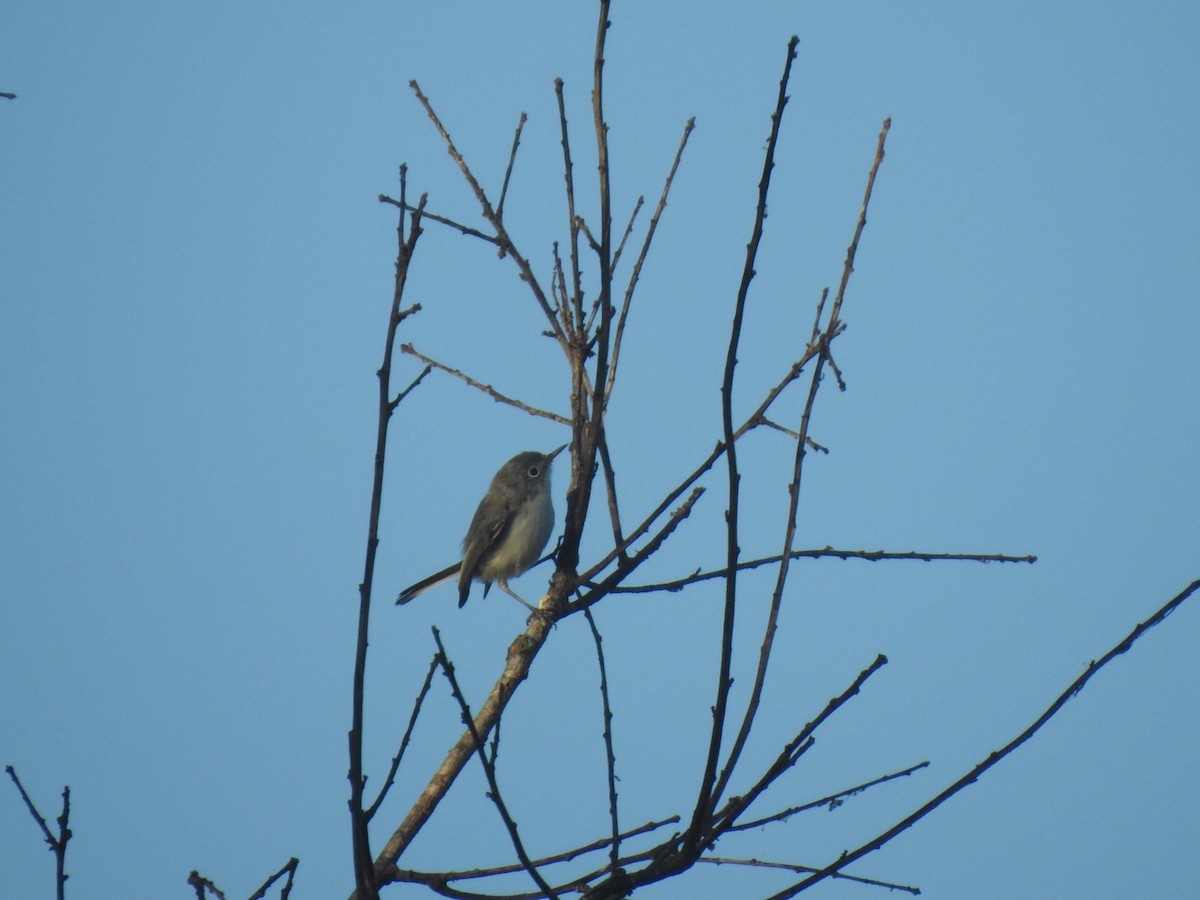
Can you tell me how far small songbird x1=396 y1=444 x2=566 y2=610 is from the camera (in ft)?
25.6

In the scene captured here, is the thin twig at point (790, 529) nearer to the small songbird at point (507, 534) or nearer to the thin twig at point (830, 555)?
the thin twig at point (830, 555)

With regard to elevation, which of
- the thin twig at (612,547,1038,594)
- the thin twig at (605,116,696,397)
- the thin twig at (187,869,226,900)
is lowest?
the thin twig at (187,869,226,900)

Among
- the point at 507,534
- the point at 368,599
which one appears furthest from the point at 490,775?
the point at 507,534

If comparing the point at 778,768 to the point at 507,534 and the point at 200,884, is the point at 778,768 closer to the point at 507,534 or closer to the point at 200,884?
the point at 200,884

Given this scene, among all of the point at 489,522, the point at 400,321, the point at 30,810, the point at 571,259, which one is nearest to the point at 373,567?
the point at 400,321

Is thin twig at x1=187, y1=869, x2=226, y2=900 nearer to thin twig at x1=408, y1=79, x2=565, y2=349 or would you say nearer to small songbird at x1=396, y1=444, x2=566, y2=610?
thin twig at x1=408, y1=79, x2=565, y2=349

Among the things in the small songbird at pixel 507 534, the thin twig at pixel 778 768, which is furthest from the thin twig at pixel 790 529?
the small songbird at pixel 507 534

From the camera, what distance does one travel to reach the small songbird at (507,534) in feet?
25.6

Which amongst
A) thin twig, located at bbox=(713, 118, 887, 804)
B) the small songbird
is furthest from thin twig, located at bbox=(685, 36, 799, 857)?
the small songbird

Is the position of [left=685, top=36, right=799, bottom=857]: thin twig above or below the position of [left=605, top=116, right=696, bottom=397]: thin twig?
below

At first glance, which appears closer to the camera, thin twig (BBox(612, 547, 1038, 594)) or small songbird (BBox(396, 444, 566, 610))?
thin twig (BBox(612, 547, 1038, 594))

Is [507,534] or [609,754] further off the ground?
[507,534]

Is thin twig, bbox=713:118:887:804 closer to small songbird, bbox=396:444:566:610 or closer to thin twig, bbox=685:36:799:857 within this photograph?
thin twig, bbox=685:36:799:857

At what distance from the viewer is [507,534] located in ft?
25.8
